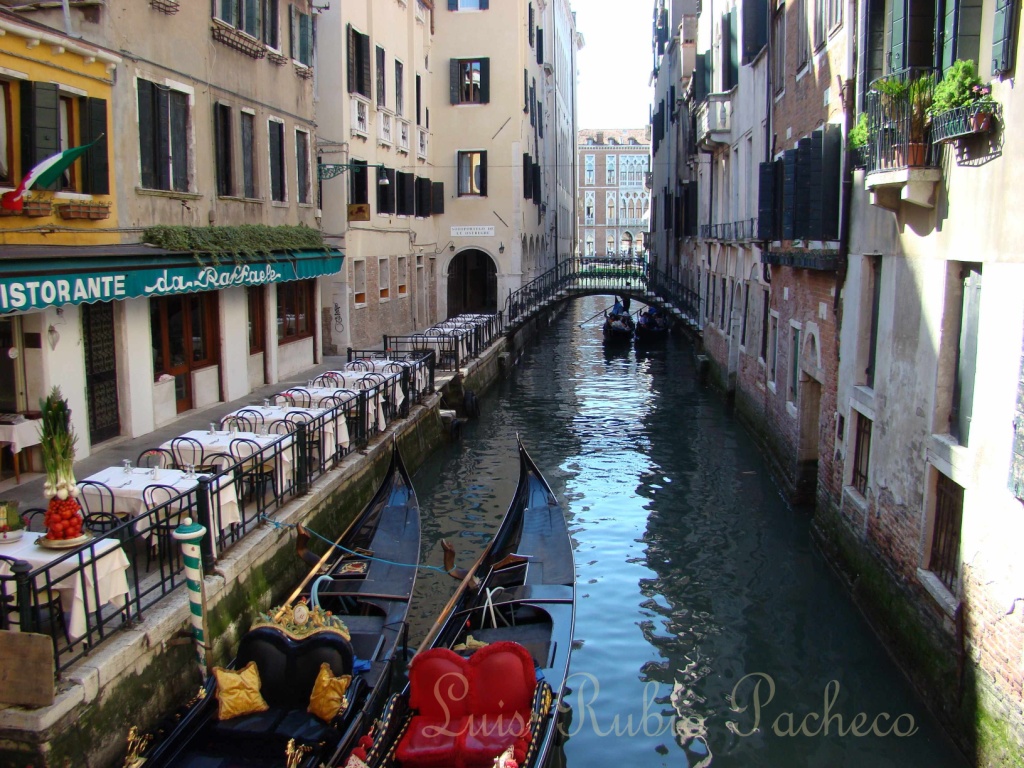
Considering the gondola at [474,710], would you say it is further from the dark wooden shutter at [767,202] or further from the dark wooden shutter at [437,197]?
the dark wooden shutter at [437,197]

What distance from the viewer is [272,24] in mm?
15047

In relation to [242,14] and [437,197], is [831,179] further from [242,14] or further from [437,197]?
[437,197]

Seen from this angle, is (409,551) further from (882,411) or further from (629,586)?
(882,411)

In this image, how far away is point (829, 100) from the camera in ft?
34.6

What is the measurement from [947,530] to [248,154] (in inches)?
448

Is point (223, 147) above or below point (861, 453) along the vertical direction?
above

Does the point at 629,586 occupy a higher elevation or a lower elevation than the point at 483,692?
lower

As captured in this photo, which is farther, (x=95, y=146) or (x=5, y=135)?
(x=95, y=146)

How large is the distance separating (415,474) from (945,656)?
8.97 m

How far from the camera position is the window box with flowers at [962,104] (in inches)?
233

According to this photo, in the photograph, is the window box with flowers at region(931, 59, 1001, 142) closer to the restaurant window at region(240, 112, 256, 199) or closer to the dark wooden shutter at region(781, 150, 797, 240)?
the dark wooden shutter at region(781, 150, 797, 240)

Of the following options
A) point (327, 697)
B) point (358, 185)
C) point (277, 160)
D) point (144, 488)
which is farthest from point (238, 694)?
point (358, 185)

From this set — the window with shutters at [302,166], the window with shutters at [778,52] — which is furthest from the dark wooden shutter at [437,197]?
the window with shutters at [778,52]

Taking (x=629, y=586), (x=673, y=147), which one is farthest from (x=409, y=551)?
(x=673, y=147)
